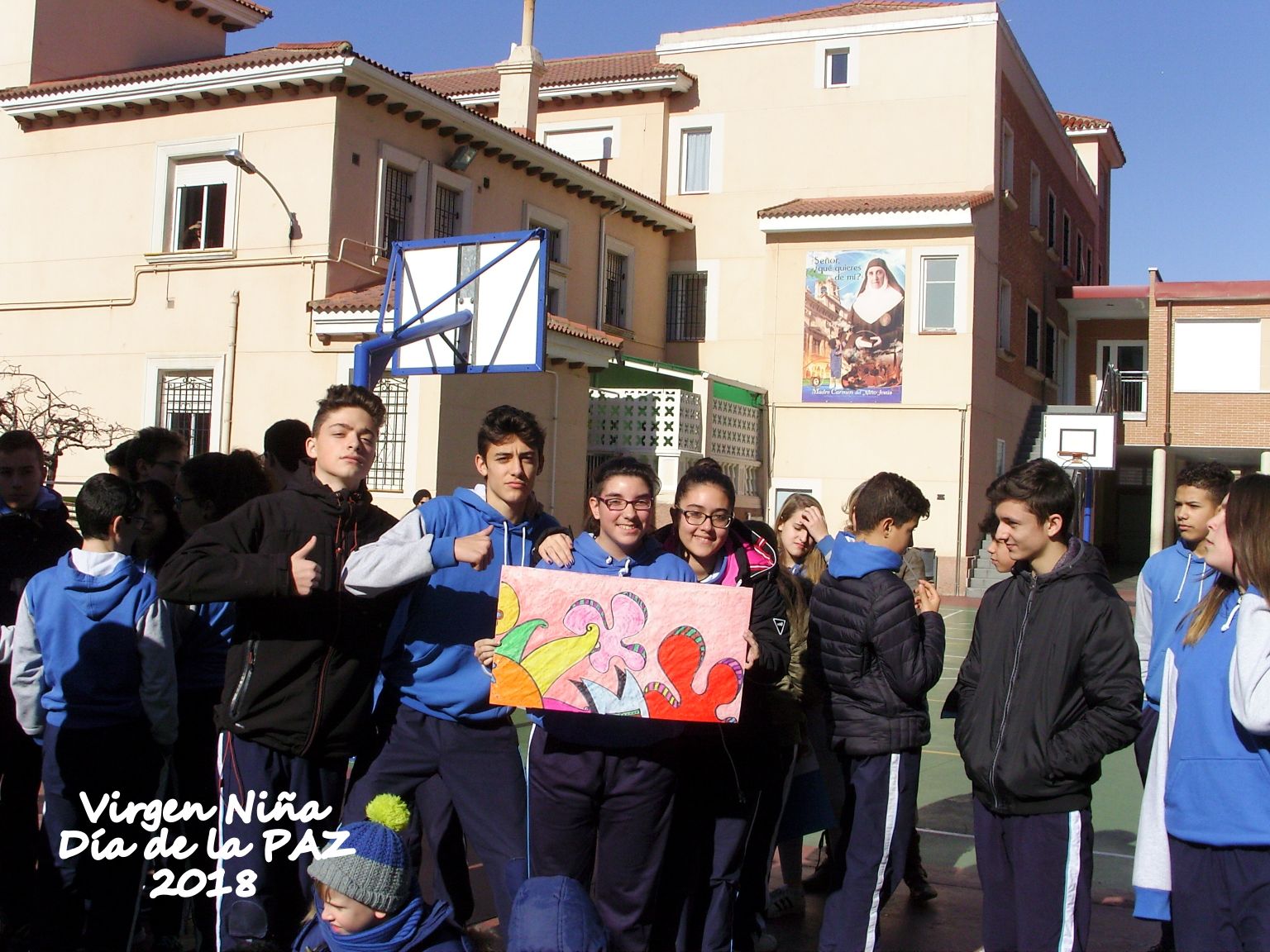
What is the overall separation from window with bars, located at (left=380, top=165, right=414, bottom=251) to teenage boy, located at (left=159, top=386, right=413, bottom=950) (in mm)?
16714

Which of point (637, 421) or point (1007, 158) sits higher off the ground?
point (1007, 158)

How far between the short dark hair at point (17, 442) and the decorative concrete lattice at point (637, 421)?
58.0 feet

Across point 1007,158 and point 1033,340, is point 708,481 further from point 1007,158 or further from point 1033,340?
point 1033,340

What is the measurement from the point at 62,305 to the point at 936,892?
19.6 m

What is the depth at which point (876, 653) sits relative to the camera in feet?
15.0

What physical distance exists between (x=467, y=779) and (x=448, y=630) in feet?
1.70

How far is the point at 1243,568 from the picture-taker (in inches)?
131

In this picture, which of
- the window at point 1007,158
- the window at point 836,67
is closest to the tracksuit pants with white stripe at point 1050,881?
the window at point 1007,158

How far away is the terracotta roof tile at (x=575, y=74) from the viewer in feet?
96.9

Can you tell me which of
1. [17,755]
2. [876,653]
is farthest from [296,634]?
[876,653]

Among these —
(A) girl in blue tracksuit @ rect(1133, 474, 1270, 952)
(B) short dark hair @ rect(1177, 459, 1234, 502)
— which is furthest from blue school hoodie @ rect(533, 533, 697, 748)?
(B) short dark hair @ rect(1177, 459, 1234, 502)

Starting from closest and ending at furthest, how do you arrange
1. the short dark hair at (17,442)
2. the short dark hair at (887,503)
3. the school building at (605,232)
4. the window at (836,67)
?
the short dark hair at (887,503) < the short dark hair at (17,442) < the school building at (605,232) < the window at (836,67)

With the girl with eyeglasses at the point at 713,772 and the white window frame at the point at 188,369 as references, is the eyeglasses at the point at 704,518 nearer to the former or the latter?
the girl with eyeglasses at the point at 713,772

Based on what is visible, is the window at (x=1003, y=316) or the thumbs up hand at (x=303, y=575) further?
the window at (x=1003, y=316)
